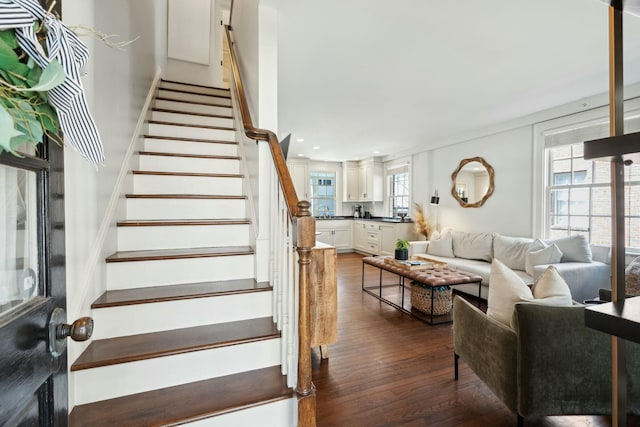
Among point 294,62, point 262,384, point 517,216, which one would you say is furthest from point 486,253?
point 262,384

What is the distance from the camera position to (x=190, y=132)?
2988 millimetres

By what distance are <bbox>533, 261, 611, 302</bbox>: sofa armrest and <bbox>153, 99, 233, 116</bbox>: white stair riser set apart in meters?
4.16

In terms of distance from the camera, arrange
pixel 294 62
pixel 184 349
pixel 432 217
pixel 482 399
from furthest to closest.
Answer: pixel 432 217, pixel 294 62, pixel 482 399, pixel 184 349

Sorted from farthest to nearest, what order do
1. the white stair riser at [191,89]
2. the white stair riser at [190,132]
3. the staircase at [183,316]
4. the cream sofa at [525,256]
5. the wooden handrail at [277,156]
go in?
the white stair riser at [191,89] < the cream sofa at [525,256] < the white stair riser at [190,132] < the wooden handrail at [277,156] < the staircase at [183,316]

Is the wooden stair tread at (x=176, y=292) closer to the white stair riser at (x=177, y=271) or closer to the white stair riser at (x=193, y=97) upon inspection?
→ the white stair riser at (x=177, y=271)

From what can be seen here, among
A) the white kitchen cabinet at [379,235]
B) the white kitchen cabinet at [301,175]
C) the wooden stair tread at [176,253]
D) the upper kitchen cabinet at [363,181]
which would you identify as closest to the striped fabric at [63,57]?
the wooden stair tread at [176,253]

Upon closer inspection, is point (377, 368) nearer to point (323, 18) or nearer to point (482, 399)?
point (482, 399)

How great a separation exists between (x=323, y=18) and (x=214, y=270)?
6.56 ft

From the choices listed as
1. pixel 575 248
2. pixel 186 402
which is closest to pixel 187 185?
pixel 186 402

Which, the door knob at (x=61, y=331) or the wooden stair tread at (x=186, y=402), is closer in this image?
the door knob at (x=61, y=331)

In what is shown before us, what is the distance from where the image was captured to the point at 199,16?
489cm

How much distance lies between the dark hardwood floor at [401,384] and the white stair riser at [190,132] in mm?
2352

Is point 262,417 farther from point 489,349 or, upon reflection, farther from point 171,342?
point 489,349

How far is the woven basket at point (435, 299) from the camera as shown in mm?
3283
